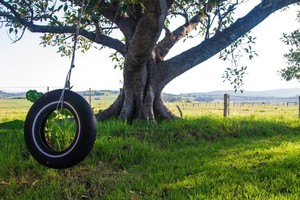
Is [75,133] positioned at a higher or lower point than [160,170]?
higher

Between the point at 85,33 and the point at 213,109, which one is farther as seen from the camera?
the point at 213,109

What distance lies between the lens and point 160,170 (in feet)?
17.3

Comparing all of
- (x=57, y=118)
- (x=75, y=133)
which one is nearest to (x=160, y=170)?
(x=75, y=133)

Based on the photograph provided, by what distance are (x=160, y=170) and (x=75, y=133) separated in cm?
208

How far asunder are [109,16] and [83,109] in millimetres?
6741

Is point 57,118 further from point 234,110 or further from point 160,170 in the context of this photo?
point 234,110

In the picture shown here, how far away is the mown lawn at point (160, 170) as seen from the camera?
4.40 m

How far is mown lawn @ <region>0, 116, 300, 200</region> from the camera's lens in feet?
14.4

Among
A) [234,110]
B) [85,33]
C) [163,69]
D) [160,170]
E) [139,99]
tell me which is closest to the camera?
[160,170]

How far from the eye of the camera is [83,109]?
324 centimetres

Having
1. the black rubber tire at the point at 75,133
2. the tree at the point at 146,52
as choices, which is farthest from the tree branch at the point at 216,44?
the black rubber tire at the point at 75,133

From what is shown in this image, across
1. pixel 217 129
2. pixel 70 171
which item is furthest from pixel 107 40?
pixel 70 171

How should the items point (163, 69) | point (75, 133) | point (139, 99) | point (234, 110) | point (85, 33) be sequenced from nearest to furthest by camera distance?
point (75, 133)
point (139, 99)
point (85, 33)
point (163, 69)
point (234, 110)

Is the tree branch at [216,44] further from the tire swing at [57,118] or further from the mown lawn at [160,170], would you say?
the tire swing at [57,118]
